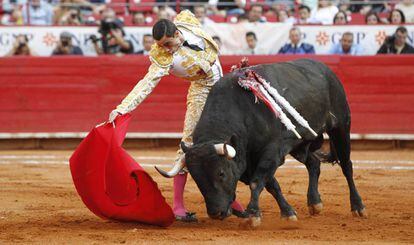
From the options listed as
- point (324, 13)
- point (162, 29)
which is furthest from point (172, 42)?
point (324, 13)

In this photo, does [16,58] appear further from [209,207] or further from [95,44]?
[209,207]

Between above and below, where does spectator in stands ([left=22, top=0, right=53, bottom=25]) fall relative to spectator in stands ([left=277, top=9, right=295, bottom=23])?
below

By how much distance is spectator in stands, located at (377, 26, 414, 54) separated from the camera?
11203 mm

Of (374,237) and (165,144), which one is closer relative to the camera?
(374,237)

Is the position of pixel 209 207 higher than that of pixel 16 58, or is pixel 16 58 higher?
pixel 209 207

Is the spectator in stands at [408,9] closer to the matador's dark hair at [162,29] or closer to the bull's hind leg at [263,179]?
the bull's hind leg at [263,179]

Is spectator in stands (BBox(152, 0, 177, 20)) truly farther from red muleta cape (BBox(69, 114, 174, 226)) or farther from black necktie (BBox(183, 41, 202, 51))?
red muleta cape (BBox(69, 114, 174, 226))

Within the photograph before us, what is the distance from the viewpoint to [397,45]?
11.3 meters

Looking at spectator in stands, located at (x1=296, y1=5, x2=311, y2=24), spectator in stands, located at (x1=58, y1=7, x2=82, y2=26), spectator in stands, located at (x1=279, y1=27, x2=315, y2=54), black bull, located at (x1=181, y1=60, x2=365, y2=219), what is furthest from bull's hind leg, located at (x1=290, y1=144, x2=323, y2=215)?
spectator in stands, located at (x1=58, y1=7, x2=82, y2=26)

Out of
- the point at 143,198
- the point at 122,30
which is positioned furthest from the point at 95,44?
the point at 143,198

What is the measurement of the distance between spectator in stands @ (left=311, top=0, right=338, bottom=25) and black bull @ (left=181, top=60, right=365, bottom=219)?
5333 mm

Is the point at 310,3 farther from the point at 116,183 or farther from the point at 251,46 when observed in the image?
the point at 116,183

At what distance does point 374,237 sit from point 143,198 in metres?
1.53

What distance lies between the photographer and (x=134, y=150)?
1137cm
